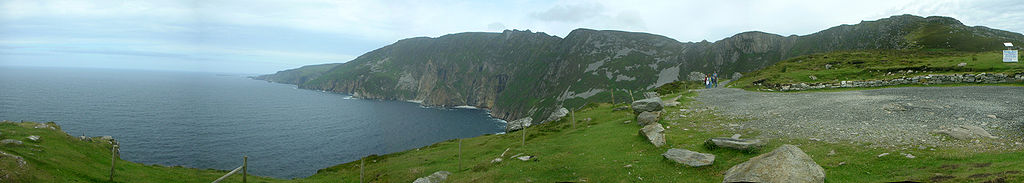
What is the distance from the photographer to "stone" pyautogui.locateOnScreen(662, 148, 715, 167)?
20.7m

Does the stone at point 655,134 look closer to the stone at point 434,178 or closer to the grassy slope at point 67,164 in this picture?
the stone at point 434,178

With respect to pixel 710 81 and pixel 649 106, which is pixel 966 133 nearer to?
pixel 649 106

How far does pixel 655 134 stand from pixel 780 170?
14.1 meters

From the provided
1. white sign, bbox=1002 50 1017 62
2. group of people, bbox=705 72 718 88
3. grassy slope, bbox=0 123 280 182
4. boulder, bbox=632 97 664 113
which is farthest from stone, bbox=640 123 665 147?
white sign, bbox=1002 50 1017 62

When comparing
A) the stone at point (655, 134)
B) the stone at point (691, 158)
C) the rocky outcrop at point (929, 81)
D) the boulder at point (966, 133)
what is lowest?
the stone at point (691, 158)

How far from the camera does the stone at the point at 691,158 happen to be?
20.7 m

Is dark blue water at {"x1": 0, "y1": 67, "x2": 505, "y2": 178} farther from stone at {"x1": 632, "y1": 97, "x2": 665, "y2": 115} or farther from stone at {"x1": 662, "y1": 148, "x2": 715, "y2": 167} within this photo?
stone at {"x1": 662, "y1": 148, "x2": 715, "y2": 167}

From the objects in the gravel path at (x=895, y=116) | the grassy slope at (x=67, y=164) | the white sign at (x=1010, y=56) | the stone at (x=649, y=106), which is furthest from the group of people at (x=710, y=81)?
the grassy slope at (x=67, y=164)

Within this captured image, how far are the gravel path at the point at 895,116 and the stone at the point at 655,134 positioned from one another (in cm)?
668

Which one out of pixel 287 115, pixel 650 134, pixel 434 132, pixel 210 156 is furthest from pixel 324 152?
pixel 650 134

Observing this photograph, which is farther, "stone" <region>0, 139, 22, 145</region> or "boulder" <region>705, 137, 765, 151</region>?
"stone" <region>0, 139, 22, 145</region>

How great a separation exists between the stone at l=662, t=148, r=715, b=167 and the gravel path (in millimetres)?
8308

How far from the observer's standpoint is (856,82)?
50031 mm

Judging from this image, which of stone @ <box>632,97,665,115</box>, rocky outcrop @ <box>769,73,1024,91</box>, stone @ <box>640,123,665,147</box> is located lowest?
stone @ <box>640,123,665,147</box>
